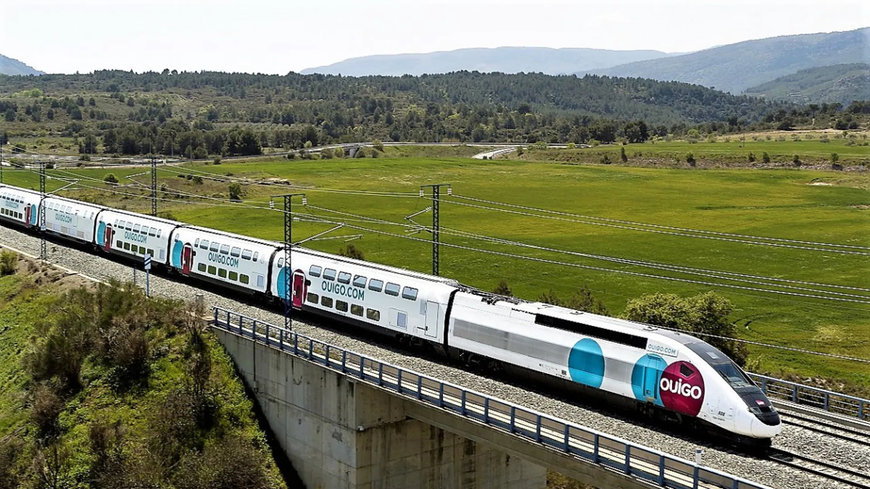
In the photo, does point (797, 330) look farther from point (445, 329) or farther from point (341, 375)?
point (341, 375)

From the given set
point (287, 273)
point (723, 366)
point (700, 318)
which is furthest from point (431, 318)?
point (700, 318)

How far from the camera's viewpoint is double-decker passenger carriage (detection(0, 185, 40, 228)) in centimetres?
7746

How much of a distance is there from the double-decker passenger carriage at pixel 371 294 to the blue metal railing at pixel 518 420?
8.73 ft

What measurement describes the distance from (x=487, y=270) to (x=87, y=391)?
127ft

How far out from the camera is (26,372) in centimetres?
4769

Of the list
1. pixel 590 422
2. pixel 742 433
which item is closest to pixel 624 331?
pixel 590 422

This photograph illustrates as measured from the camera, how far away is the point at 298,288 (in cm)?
4778

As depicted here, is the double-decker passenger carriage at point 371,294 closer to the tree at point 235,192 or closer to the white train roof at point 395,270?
the white train roof at point 395,270

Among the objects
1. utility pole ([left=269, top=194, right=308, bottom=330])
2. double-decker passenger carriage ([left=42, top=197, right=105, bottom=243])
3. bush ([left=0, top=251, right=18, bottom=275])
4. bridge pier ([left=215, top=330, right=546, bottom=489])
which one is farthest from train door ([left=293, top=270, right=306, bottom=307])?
bush ([left=0, top=251, right=18, bottom=275])

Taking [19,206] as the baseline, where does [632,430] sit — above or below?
below

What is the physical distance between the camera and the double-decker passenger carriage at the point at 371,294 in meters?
39.6

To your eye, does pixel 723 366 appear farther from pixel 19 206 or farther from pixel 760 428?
pixel 19 206

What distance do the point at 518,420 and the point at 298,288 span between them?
19.8 m

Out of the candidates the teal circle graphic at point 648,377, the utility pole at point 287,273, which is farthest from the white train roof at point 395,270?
the teal circle graphic at point 648,377
